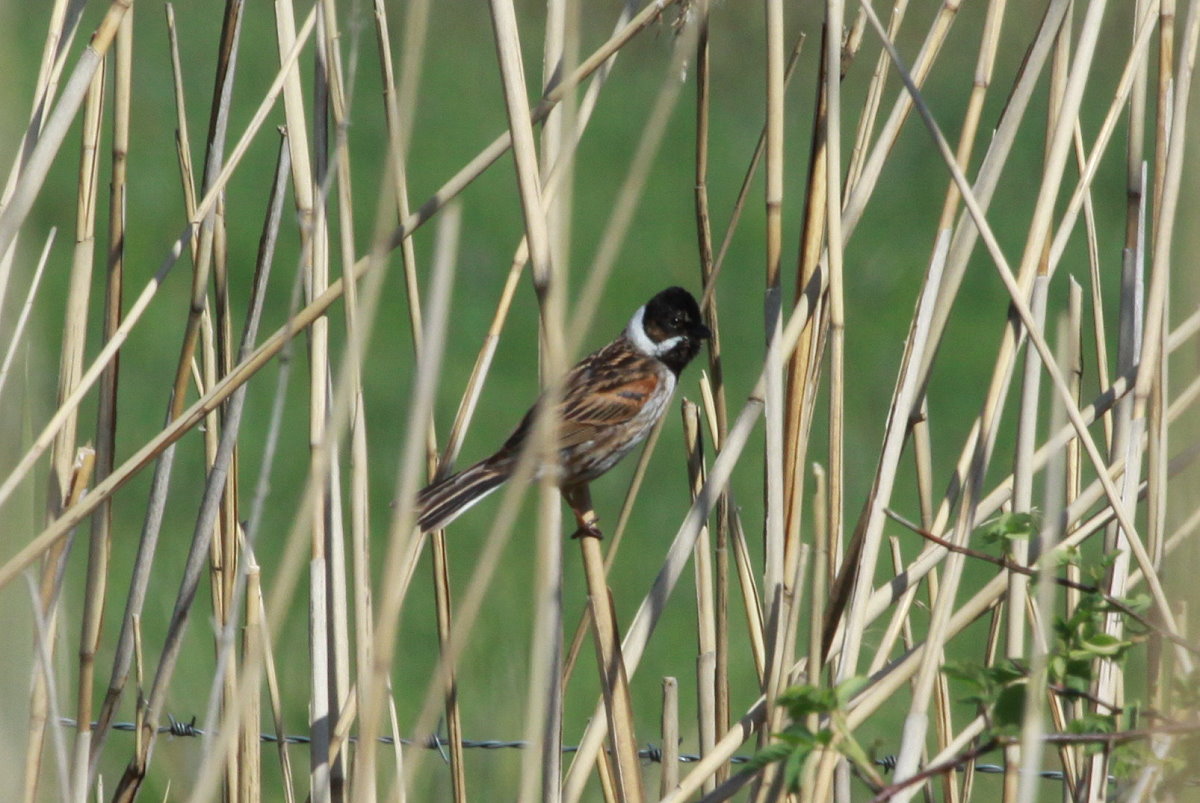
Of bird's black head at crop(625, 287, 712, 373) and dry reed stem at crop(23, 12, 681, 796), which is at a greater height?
bird's black head at crop(625, 287, 712, 373)

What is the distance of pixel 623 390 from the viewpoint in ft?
12.4

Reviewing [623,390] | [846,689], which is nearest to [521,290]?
[623,390]

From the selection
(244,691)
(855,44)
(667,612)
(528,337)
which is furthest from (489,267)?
(244,691)

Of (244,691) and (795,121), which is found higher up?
(795,121)

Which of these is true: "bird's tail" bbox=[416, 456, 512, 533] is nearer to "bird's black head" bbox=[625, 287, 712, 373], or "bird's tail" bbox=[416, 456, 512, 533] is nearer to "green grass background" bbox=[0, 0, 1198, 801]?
"green grass background" bbox=[0, 0, 1198, 801]

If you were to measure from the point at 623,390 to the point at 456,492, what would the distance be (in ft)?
3.35

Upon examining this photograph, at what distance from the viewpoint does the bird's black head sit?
3621 mm

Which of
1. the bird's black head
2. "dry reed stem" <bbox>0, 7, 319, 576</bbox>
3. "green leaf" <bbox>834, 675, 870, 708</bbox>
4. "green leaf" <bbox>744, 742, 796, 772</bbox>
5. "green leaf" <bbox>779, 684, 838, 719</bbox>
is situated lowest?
"green leaf" <bbox>744, 742, 796, 772</bbox>

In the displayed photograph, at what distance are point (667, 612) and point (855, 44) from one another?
4.23 meters

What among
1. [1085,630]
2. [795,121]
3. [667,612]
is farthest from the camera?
[795,121]

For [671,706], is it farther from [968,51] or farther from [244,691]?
[968,51]

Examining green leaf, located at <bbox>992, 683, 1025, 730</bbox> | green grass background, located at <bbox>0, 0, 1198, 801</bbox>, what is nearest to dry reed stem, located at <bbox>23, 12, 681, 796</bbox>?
green grass background, located at <bbox>0, 0, 1198, 801</bbox>

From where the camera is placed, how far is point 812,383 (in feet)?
7.60

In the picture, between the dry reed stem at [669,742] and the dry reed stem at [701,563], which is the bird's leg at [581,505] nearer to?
the dry reed stem at [701,563]
